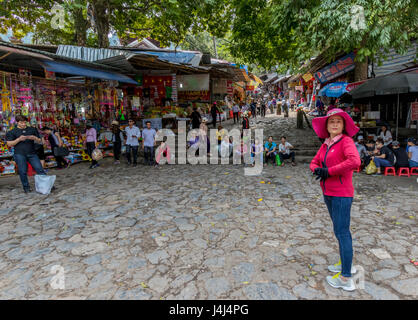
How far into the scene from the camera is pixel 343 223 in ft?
9.48

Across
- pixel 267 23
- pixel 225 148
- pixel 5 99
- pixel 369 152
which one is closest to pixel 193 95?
pixel 225 148

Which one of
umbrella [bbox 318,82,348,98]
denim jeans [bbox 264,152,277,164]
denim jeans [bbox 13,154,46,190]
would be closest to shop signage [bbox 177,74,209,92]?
umbrella [bbox 318,82,348,98]

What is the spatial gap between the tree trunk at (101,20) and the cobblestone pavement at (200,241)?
8.06 m

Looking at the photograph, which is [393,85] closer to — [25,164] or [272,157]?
[272,157]

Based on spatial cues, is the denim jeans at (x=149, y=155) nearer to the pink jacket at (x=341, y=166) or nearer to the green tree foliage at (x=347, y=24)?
the green tree foliage at (x=347, y=24)

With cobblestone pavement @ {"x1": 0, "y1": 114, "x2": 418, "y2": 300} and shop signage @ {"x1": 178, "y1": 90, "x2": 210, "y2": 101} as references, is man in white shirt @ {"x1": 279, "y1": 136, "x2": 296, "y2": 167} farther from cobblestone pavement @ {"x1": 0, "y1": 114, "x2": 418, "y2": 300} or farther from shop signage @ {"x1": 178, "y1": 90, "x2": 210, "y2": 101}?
shop signage @ {"x1": 178, "y1": 90, "x2": 210, "y2": 101}

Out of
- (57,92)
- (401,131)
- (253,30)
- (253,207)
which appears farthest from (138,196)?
(401,131)

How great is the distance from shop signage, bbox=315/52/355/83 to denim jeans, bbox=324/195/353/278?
1399 cm

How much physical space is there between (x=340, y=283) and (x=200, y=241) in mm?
2020

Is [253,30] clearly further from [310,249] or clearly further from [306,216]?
[310,249]

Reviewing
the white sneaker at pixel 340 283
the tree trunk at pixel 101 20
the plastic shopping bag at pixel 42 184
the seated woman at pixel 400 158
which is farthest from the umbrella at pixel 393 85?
the tree trunk at pixel 101 20

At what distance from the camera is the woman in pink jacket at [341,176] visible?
9.25 feet

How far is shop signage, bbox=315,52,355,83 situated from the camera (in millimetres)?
14461
